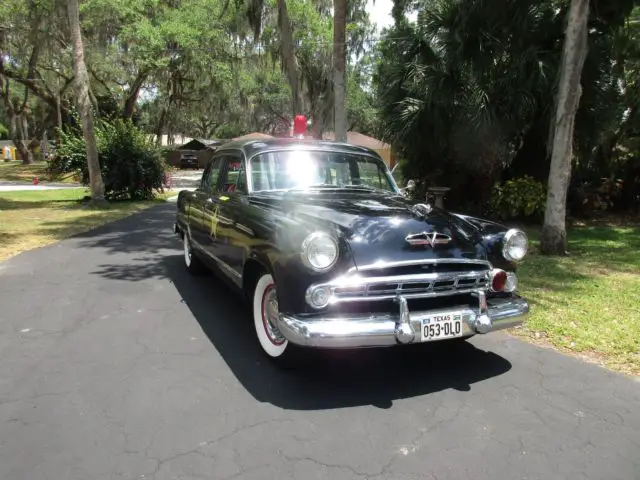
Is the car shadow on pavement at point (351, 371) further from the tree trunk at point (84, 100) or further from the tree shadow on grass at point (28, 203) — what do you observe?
the tree shadow on grass at point (28, 203)

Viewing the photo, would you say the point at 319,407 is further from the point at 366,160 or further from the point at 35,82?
the point at 35,82

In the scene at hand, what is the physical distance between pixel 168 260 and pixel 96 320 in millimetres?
2913

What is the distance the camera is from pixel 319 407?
317 centimetres

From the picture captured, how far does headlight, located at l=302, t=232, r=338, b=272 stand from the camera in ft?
10.4

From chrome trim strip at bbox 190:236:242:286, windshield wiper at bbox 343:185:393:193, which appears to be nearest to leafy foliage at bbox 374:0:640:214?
windshield wiper at bbox 343:185:393:193

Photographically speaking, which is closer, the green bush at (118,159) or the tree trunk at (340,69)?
the tree trunk at (340,69)

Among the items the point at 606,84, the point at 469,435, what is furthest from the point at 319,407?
the point at 606,84

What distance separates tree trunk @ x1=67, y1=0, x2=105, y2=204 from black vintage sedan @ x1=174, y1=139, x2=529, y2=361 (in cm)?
1045

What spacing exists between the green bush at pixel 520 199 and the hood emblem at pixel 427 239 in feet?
26.9

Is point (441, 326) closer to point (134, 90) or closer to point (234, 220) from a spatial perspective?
point (234, 220)

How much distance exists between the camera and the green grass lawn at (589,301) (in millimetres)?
4270

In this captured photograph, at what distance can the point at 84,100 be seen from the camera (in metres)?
13.3

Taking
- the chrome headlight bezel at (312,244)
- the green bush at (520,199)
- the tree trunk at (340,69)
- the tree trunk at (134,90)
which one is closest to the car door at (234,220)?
the chrome headlight bezel at (312,244)

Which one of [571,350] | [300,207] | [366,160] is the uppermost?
[366,160]
